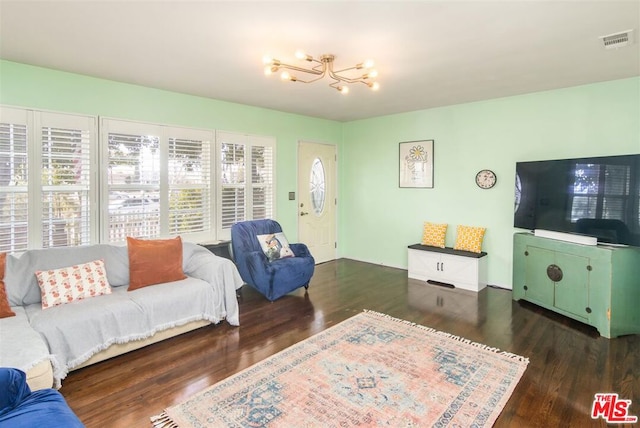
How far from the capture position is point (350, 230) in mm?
6445

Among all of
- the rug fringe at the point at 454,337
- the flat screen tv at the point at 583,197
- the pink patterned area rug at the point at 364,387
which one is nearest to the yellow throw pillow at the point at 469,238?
the flat screen tv at the point at 583,197

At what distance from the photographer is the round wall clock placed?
466cm

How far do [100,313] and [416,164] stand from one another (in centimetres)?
445

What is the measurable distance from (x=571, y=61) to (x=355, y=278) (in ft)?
11.5

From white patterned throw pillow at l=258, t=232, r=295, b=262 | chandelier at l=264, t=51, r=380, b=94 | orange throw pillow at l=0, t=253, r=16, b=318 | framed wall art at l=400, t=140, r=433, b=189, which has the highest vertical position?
chandelier at l=264, t=51, r=380, b=94

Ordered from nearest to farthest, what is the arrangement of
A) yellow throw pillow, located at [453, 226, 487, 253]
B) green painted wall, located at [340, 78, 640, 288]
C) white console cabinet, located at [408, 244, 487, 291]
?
1. green painted wall, located at [340, 78, 640, 288]
2. white console cabinet, located at [408, 244, 487, 291]
3. yellow throw pillow, located at [453, 226, 487, 253]

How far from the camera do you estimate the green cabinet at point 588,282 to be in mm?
3195

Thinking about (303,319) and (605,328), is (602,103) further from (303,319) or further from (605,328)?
(303,319)

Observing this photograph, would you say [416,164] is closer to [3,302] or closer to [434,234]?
[434,234]

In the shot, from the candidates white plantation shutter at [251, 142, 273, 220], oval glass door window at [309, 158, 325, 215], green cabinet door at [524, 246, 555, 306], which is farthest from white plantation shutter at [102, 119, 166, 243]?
green cabinet door at [524, 246, 555, 306]

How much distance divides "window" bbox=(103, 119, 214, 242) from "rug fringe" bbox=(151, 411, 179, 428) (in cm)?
234

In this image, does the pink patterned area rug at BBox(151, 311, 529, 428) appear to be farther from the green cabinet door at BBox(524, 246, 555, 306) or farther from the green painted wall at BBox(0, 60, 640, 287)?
the green painted wall at BBox(0, 60, 640, 287)

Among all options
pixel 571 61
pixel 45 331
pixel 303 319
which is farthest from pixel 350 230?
pixel 45 331

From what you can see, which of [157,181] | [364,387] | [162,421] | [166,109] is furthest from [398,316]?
[166,109]
